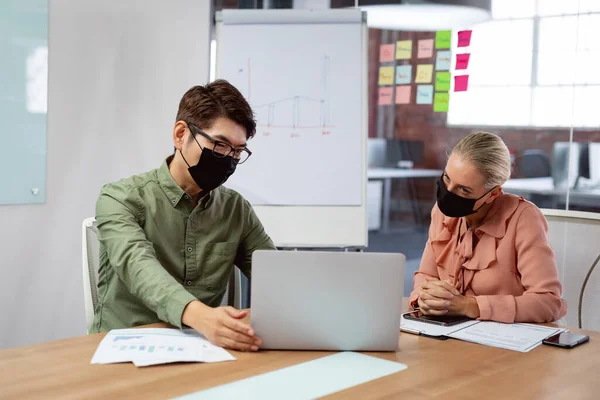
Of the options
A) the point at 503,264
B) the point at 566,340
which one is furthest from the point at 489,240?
the point at 566,340

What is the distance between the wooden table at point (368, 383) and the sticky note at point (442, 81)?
95.0 inches

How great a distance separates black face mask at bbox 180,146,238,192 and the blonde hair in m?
0.77

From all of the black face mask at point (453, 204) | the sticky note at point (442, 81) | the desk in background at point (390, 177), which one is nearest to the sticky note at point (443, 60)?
the sticky note at point (442, 81)

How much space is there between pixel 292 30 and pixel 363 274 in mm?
2146

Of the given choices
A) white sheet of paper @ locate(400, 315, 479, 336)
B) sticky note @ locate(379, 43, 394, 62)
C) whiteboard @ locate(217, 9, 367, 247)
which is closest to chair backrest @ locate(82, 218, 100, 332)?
white sheet of paper @ locate(400, 315, 479, 336)

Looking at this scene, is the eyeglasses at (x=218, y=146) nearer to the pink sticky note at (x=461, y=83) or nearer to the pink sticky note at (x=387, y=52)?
the pink sticky note at (x=461, y=83)

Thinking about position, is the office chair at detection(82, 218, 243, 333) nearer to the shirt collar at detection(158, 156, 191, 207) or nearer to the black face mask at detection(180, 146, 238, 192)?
the shirt collar at detection(158, 156, 191, 207)

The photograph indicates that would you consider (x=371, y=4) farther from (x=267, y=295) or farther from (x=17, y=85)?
(x=267, y=295)

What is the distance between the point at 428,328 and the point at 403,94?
96.0 inches

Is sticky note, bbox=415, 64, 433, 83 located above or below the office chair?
above

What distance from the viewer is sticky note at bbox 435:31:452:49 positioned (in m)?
3.86

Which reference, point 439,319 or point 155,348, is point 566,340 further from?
point 155,348

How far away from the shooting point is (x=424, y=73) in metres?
3.95

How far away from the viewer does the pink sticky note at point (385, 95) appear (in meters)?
4.12
